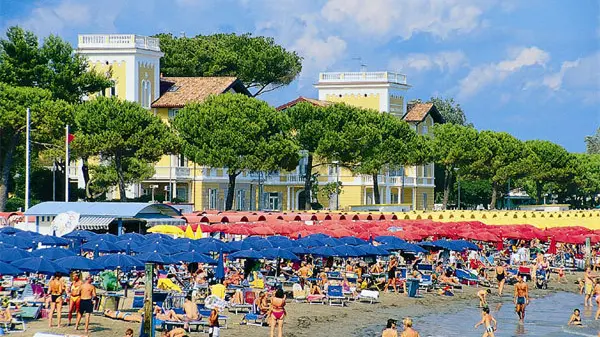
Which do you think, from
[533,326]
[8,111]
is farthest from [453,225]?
[8,111]

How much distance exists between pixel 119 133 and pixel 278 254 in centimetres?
3293

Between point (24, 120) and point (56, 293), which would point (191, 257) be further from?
point (24, 120)

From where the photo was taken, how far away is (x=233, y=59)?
323ft

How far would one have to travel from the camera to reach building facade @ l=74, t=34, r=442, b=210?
265 feet

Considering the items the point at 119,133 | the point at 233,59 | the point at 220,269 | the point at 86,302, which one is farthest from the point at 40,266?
the point at 233,59

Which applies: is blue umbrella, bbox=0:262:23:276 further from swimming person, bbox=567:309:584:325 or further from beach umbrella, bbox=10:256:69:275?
swimming person, bbox=567:309:584:325

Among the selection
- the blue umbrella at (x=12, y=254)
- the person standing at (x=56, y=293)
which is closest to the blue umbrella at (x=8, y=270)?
the person standing at (x=56, y=293)

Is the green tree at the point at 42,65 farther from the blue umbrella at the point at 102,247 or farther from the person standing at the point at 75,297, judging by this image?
the person standing at the point at 75,297

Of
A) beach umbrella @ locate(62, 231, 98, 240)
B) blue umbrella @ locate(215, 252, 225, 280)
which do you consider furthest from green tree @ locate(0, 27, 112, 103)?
blue umbrella @ locate(215, 252, 225, 280)

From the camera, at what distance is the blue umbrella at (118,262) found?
32000 millimetres

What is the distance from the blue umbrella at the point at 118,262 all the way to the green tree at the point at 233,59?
63.7m

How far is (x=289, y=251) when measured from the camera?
3894 centimetres

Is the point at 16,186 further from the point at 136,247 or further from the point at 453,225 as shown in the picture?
the point at 136,247

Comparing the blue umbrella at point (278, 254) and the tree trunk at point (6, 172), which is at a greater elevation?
the tree trunk at point (6, 172)
